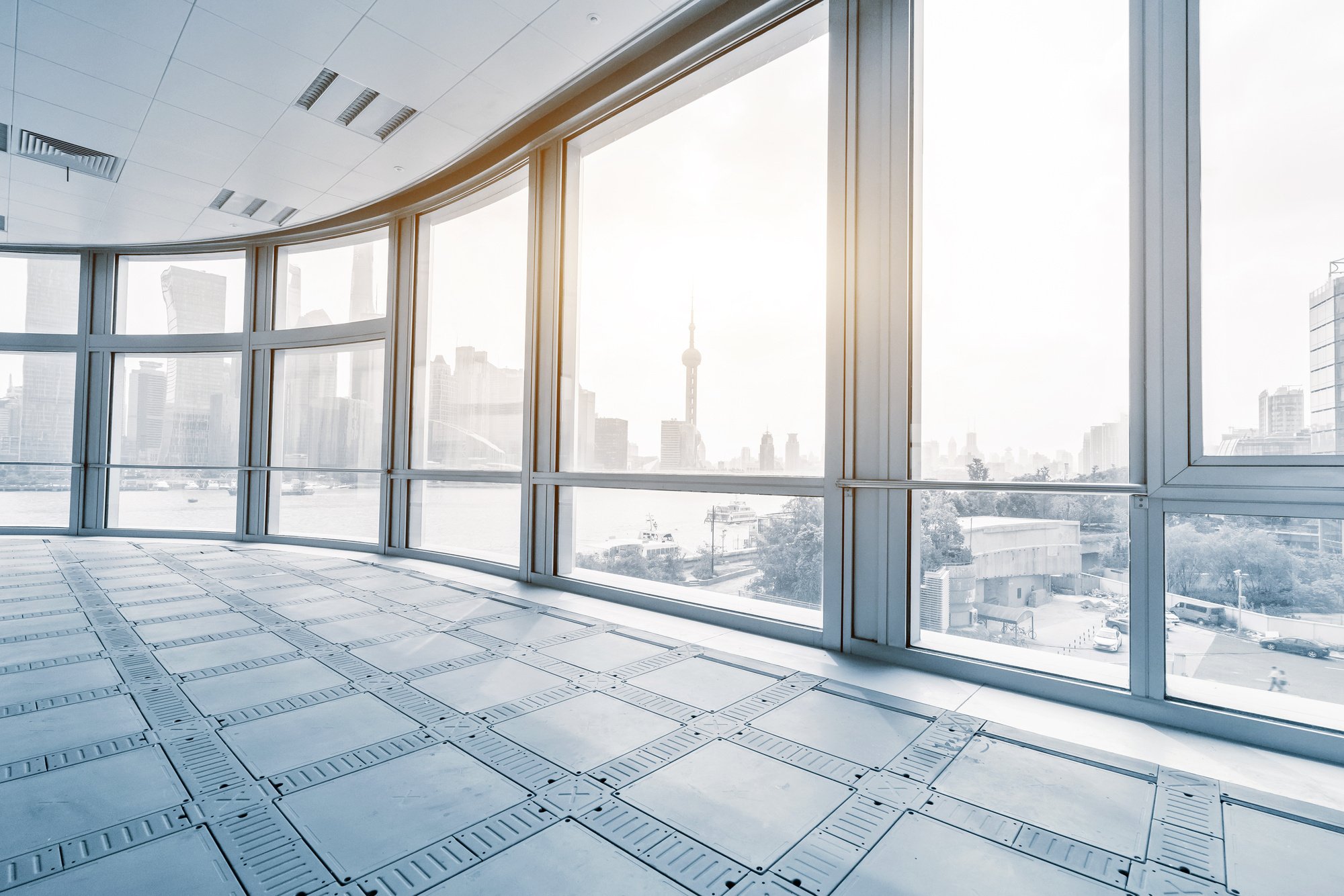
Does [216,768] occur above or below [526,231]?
below

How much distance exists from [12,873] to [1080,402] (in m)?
3.58

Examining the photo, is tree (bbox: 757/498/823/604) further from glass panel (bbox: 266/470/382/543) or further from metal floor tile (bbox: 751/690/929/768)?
glass panel (bbox: 266/470/382/543)

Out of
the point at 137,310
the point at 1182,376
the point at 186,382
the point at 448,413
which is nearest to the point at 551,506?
the point at 448,413

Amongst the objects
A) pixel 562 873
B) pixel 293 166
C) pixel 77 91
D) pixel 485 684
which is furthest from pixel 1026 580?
pixel 77 91

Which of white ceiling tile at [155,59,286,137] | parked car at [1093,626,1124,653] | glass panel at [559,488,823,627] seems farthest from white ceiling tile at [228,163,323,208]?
parked car at [1093,626,1124,653]

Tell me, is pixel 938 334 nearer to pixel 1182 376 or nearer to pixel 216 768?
pixel 1182 376

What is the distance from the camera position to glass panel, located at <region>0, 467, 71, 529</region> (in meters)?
7.58

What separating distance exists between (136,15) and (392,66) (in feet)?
4.27

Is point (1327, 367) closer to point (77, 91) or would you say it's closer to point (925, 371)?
point (925, 371)

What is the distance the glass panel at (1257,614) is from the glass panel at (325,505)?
6272mm

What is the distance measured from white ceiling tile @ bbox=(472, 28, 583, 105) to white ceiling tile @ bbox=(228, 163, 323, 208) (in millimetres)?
2612

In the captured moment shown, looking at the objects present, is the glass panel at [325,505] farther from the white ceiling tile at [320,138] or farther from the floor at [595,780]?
the floor at [595,780]

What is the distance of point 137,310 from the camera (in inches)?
304

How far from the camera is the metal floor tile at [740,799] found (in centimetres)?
167
